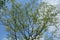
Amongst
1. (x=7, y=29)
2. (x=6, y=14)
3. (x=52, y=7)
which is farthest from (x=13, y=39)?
(x=52, y=7)

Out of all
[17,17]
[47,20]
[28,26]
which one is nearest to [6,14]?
[17,17]

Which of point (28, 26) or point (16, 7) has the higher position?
point (16, 7)

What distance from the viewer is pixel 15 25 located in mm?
24297

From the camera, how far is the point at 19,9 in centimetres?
2475

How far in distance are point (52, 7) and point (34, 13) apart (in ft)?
7.63

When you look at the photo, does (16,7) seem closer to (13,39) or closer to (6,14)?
(6,14)

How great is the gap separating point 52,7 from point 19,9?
155 inches

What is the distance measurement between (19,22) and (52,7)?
430 cm

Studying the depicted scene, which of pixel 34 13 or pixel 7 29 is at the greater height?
pixel 34 13

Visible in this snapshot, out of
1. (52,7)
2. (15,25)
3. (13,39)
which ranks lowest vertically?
(13,39)

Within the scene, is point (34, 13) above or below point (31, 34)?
above

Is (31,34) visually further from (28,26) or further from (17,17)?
(17,17)

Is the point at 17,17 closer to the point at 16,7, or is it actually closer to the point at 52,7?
the point at 16,7

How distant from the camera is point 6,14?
24.9 m
